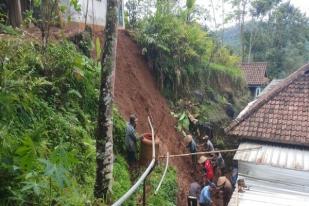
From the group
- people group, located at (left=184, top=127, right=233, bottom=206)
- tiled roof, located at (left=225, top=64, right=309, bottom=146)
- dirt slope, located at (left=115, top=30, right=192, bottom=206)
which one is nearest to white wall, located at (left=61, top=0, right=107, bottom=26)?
dirt slope, located at (left=115, top=30, right=192, bottom=206)

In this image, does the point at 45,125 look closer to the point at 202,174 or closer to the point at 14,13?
the point at 14,13

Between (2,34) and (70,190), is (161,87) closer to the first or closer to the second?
(2,34)

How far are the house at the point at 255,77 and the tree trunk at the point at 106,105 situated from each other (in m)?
27.0

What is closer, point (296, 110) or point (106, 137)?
point (106, 137)

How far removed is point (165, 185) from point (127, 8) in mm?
9726

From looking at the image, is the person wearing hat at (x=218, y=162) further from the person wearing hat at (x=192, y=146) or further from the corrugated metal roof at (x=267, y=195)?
the corrugated metal roof at (x=267, y=195)

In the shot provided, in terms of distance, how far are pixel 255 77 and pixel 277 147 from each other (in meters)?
22.6

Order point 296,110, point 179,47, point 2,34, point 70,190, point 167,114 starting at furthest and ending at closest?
point 179,47
point 167,114
point 296,110
point 2,34
point 70,190

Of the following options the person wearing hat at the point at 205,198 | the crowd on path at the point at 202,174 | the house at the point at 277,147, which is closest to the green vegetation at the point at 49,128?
the crowd on path at the point at 202,174

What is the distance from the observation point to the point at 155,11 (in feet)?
47.2

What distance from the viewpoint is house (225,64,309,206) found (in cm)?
892

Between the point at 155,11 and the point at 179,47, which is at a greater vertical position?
the point at 155,11

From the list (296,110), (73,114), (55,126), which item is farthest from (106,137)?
(296,110)

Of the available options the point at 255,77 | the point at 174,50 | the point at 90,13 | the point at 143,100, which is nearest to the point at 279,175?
the point at 143,100
